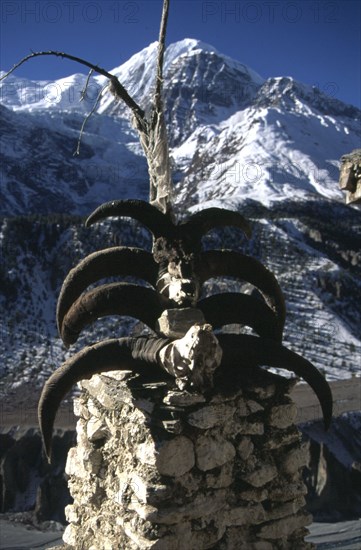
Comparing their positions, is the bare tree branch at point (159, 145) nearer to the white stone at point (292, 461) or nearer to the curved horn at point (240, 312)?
the curved horn at point (240, 312)

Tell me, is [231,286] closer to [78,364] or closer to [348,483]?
[348,483]

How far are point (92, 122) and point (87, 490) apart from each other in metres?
152

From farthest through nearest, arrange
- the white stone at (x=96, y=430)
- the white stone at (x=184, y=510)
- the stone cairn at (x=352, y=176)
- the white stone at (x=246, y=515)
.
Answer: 1. the stone cairn at (x=352, y=176)
2. the white stone at (x=96, y=430)
3. the white stone at (x=246, y=515)
4. the white stone at (x=184, y=510)

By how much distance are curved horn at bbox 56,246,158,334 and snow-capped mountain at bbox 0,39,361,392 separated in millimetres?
2294

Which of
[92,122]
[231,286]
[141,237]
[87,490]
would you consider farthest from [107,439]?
[92,122]

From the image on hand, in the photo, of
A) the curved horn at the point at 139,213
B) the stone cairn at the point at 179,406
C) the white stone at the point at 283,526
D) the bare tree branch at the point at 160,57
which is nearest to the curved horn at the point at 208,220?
the stone cairn at the point at 179,406

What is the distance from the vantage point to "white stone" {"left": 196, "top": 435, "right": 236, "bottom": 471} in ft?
10.7

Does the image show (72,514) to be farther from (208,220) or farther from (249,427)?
(208,220)

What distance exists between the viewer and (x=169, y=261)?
395 cm

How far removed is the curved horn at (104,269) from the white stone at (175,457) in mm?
1207

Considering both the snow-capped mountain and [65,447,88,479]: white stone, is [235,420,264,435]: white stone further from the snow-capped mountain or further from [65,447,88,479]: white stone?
the snow-capped mountain

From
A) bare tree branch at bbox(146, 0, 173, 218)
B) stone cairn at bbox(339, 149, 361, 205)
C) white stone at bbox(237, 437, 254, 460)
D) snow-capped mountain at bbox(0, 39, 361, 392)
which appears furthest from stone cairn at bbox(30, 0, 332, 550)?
snow-capped mountain at bbox(0, 39, 361, 392)

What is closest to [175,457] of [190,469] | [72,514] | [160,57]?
[190,469]

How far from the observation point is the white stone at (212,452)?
129 inches
